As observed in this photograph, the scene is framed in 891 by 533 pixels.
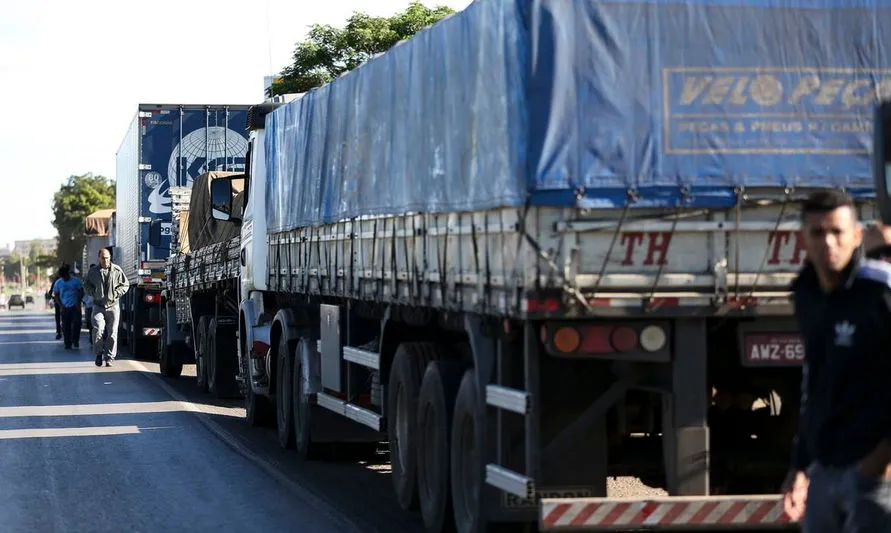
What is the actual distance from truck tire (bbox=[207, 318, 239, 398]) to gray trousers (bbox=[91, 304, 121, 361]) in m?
6.47

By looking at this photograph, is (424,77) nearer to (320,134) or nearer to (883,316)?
(320,134)

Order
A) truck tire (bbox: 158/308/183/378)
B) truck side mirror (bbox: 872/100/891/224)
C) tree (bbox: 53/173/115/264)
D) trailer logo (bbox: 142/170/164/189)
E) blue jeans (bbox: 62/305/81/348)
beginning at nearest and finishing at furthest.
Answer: truck side mirror (bbox: 872/100/891/224) → truck tire (bbox: 158/308/183/378) → trailer logo (bbox: 142/170/164/189) → blue jeans (bbox: 62/305/81/348) → tree (bbox: 53/173/115/264)

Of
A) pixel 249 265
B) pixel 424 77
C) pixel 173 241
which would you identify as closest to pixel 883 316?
pixel 424 77

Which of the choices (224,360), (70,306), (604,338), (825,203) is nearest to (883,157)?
(604,338)

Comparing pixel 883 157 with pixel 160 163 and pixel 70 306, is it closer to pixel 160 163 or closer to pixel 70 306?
pixel 160 163

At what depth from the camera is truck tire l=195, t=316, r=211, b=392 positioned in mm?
20750

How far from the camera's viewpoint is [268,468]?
12.9 m

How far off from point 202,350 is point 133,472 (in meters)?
8.12

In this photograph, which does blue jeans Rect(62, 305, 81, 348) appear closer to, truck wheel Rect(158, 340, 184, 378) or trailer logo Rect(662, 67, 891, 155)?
truck wheel Rect(158, 340, 184, 378)

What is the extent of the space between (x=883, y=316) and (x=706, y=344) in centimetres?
266

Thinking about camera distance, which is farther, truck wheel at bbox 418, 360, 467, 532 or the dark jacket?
truck wheel at bbox 418, 360, 467, 532

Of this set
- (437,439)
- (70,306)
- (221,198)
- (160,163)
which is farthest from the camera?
(70,306)

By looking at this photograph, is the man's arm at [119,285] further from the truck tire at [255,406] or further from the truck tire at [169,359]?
the truck tire at [255,406]

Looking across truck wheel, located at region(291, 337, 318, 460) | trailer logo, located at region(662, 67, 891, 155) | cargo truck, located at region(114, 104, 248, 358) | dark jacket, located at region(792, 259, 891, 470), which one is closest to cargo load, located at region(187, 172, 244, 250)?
cargo truck, located at region(114, 104, 248, 358)
